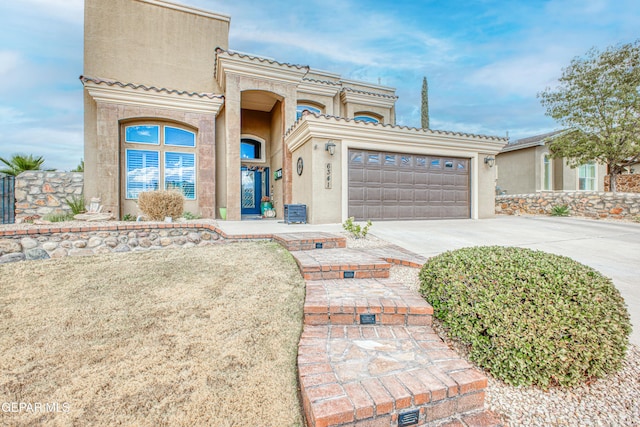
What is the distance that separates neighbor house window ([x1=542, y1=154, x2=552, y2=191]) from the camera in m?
15.3

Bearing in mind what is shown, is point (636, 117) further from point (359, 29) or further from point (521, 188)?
point (359, 29)

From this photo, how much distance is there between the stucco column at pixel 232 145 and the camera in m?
9.75

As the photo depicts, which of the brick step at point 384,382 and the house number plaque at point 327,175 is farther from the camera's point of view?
the house number plaque at point 327,175

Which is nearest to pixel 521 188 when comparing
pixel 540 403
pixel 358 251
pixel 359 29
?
pixel 359 29

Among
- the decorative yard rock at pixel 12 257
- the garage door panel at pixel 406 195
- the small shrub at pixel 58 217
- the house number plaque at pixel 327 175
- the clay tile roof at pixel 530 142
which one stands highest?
the clay tile roof at pixel 530 142

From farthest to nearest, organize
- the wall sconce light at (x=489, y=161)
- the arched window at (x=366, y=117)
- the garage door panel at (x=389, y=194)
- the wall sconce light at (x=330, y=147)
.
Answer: the arched window at (x=366, y=117), the wall sconce light at (x=489, y=161), the garage door panel at (x=389, y=194), the wall sconce light at (x=330, y=147)

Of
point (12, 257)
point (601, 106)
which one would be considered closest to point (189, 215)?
point (12, 257)

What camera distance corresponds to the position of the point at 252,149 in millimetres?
12859

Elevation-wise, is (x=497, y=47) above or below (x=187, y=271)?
above

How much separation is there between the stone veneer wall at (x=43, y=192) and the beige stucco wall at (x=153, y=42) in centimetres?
423

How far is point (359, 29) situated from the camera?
9.59m

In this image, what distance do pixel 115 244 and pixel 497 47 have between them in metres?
13.7

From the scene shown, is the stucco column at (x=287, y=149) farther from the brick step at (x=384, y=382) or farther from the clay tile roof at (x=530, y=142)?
the clay tile roof at (x=530, y=142)

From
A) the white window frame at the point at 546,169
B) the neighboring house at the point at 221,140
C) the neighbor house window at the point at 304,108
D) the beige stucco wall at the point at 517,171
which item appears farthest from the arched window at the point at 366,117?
the white window frame at the point at 546,169
